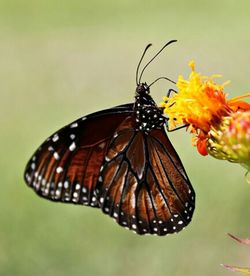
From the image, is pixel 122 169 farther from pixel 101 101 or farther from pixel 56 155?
pixel 101 101

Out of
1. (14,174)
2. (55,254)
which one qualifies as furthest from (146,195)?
(14,174)

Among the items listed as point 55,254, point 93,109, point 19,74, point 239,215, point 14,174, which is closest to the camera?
point 55,254

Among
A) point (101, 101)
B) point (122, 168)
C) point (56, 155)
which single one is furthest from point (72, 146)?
point (101, 101)

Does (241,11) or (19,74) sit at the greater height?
(241,11)

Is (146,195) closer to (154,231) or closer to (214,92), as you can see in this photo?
(154,231)

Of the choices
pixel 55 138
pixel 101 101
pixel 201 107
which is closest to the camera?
pixel 201 107

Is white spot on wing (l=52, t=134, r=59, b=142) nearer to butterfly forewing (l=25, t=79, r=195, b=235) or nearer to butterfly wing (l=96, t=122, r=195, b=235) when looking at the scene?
butterfly forewing (l=25, t=79, r=195, b=235)

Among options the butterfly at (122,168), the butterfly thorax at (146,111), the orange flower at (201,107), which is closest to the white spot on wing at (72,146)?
the butterfly at (122,168)
